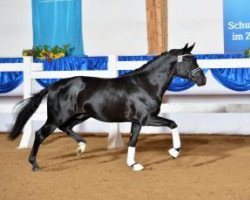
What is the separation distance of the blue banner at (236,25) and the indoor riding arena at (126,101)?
2cm

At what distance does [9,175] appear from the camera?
683 cm

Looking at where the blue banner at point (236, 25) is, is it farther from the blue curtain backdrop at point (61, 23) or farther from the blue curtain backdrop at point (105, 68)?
the blue curtain backdrop at point (61, 23)

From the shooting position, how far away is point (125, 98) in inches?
281

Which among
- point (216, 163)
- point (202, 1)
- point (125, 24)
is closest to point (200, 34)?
point (202, 1)

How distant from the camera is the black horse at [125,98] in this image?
7020 millimetres

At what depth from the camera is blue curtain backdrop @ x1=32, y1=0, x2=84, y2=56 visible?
45.1 feet

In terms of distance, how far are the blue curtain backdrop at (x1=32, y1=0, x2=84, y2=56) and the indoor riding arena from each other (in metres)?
0.03

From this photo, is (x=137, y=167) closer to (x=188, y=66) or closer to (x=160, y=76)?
(x=160, y=76)

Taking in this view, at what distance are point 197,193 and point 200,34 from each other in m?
8.18

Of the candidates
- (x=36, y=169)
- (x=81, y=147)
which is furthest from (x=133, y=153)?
(x=36, y=169)

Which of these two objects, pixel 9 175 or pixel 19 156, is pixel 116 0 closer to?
pixel 19 156

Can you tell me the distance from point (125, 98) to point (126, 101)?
0.14 feet

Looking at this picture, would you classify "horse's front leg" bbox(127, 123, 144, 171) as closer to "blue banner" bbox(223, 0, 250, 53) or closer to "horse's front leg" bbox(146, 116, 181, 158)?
"horse's front leg" bbox(146, 116, 181, 158)

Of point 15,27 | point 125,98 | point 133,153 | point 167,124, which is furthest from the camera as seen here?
point 15,27
